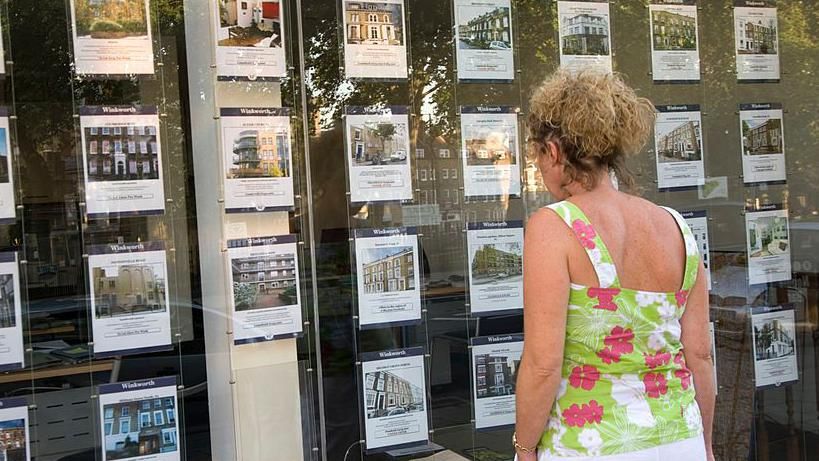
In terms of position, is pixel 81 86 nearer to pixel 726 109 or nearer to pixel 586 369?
pixel 586 369

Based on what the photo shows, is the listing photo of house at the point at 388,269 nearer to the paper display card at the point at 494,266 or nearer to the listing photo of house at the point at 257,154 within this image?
the paper display card at the point at 494,266

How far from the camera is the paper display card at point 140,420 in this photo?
3477 millimetres

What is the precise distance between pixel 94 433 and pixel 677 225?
2.69 m

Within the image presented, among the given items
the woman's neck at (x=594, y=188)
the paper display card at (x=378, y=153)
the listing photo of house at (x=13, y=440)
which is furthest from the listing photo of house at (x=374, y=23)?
the listing photo of house at (x=13, y=440)

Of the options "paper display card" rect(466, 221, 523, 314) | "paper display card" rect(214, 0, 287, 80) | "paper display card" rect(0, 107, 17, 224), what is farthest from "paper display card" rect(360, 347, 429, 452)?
"paper display card" rect(0, 107, 17, 224)

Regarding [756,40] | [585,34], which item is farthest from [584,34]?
[756,40]

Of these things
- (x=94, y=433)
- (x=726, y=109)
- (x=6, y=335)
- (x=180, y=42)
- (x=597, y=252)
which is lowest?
(x=94, y=433)

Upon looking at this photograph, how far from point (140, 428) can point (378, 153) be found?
1.74 metres

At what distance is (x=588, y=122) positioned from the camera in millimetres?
2084

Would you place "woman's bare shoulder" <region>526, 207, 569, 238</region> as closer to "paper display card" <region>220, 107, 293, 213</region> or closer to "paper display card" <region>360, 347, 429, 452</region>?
"paper display card" <region>220, 107, 293, 213</region>

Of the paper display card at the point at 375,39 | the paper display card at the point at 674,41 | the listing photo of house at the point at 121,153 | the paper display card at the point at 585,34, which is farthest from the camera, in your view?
the paper display card at the point at 674,41

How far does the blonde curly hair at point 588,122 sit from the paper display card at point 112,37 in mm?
2099

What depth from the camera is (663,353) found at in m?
2.10

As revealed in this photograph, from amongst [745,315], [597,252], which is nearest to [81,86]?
[597,252]
